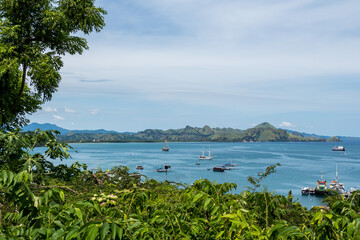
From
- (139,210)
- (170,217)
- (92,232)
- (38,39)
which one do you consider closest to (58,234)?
(92,232)

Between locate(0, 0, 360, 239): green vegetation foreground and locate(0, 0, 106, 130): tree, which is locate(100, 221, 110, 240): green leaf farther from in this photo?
locate(0, 0, 106, 130): tree

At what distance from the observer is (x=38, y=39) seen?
1229cm

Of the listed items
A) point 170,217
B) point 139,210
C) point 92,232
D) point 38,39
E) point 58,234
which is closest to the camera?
point 92,232

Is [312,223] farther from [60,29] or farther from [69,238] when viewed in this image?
[60,29]

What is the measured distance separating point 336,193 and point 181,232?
5.51ft

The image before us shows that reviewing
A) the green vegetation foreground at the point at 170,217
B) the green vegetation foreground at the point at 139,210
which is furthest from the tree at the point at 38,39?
the green vegetation foreground at the point at 170,217

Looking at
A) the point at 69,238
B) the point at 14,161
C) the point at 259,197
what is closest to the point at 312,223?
the point at 259,197

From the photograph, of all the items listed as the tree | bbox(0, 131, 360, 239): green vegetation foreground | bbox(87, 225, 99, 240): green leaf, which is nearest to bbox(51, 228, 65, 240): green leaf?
bbox(0, 131, 360, 239): green vegetation foreground

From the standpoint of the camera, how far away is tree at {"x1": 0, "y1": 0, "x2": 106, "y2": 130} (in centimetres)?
1106

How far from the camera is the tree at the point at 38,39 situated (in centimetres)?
1106

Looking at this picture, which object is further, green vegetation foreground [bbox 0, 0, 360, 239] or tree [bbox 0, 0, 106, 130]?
tree [bbox 0, 0, 106, 130]

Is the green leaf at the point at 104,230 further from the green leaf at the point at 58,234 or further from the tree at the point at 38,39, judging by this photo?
the tree at the point at 38,39

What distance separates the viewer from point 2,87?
1137cm

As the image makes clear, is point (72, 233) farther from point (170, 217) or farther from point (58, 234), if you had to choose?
point (170, 217)
